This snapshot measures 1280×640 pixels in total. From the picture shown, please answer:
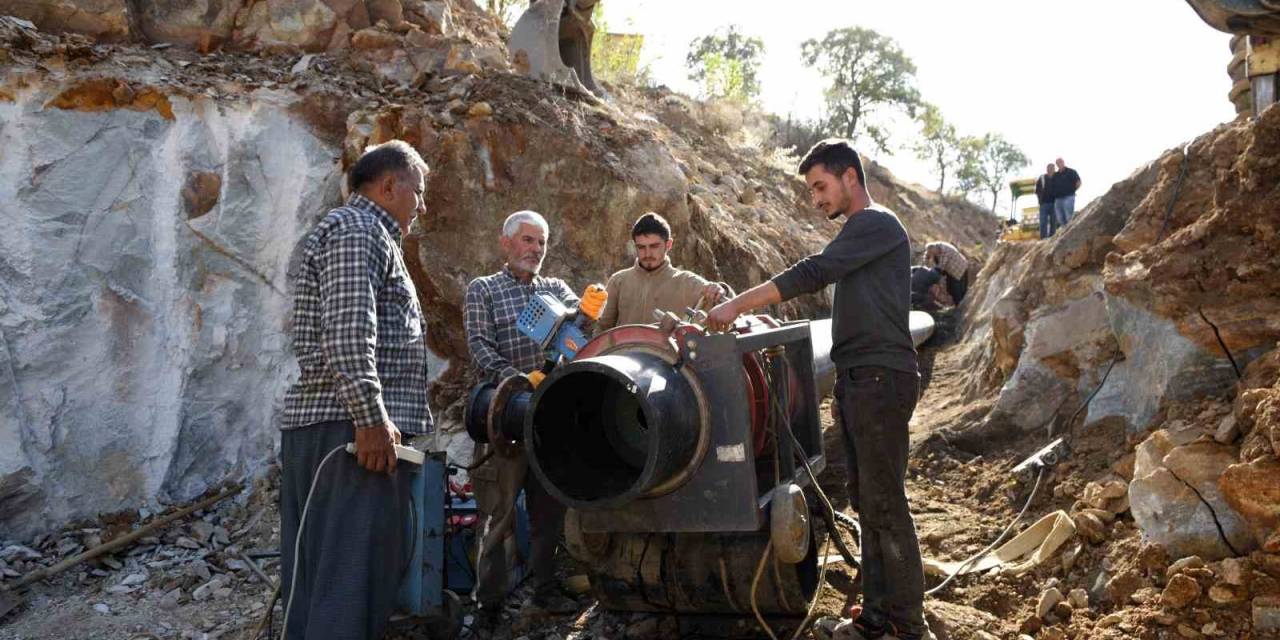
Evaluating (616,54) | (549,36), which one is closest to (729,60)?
(616,54)

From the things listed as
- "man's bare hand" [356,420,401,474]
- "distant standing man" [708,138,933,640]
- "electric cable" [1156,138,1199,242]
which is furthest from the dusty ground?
"electric cable" [1156,138,1199,242]

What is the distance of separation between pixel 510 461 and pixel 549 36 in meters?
5.99

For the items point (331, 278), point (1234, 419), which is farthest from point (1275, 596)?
point (331, 278)

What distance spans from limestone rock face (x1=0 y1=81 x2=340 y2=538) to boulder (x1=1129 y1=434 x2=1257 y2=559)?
17.3ft

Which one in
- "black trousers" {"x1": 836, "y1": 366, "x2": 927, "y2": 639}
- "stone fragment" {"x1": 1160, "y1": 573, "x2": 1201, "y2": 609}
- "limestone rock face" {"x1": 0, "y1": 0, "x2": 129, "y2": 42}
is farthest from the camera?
"limestone rock face" {"x1": 0, "y1": 0, "x2": 129, "y2": 42}

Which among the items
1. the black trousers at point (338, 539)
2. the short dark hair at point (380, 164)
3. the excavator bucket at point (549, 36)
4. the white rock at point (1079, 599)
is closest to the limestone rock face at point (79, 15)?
the excavator bucket at point (549, 36)

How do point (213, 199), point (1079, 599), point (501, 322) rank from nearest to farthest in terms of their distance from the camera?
point (1079, 599) < point (501, 322) < point (213, 199)

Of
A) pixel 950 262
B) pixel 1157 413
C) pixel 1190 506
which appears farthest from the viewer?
pixel 950 262

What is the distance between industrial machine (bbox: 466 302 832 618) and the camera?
3402 mm

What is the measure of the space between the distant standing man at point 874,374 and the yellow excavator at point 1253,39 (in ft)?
9.64

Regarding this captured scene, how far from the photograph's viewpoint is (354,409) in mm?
3289

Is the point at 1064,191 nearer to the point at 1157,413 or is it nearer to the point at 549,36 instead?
the point at 549,36

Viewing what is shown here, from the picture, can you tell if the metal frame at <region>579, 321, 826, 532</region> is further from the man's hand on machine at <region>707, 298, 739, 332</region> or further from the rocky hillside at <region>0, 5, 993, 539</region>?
the rocky hillside at <region>0, 5, 993, 539</region>

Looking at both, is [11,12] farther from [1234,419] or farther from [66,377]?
[1234,419]
